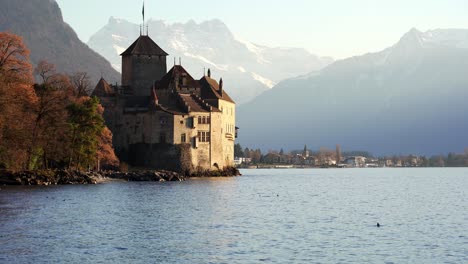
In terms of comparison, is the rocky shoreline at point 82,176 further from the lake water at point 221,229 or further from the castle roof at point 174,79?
the castle roof at point 174,79

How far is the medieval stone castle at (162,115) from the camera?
137m

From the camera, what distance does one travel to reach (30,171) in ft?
336

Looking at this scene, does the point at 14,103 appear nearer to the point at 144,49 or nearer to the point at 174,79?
the point at 174,79

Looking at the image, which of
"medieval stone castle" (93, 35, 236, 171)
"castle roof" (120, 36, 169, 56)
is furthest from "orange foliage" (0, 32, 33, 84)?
"castle roof" (120, 36, 169, 56)

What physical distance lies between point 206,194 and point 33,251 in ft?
164

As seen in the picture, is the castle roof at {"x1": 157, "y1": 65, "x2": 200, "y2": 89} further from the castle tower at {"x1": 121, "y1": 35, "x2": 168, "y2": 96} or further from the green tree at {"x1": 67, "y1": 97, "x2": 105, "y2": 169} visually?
the green tree at {"x1": 67, "y1": 97, "x2": 105, "y2": 169}

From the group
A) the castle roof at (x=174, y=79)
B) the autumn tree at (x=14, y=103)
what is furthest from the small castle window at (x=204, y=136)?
the autumn tree at (x=14, y=103)

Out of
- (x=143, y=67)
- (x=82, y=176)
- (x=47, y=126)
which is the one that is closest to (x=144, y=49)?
(x=143, y=67)

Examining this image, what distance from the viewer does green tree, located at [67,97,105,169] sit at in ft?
359

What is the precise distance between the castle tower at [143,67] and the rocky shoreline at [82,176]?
64.6 feet

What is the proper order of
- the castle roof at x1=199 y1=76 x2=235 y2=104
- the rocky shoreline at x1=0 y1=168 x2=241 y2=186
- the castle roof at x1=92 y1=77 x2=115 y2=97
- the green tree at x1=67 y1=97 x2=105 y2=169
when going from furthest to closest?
the castle roof at x1=199 y1=76 x2=235 y2=104 → the castle roof at x1=92 y1=77 x2=115 y2=97 → the green tree at x1=67 y1=97 x2=105 y2=169 → the rocky shoreline at x1=0 y1=168 x2=241 y2=186

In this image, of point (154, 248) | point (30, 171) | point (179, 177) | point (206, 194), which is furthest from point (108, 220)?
point (179, 177)

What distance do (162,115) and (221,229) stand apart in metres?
81.3

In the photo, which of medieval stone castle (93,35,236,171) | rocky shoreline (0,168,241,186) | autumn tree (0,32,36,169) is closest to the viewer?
autumn tree (0,32,36,169)
